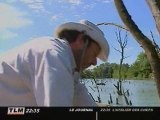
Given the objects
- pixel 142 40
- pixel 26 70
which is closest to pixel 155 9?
pixel 142 40

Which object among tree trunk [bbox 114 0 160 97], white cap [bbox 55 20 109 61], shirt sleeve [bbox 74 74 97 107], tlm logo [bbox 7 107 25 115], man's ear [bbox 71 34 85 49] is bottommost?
tlm logo [bbox 7 107 25 115]

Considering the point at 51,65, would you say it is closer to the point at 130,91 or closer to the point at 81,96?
the point at 81,96

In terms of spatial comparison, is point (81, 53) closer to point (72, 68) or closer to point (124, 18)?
point (72, 68)

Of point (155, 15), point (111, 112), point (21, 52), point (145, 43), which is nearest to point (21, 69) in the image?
point (21, 52)

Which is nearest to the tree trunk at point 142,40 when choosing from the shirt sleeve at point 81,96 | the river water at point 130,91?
the river water at point 130,91

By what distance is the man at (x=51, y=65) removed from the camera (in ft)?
2.23

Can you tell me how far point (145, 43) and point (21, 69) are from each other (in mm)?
1416

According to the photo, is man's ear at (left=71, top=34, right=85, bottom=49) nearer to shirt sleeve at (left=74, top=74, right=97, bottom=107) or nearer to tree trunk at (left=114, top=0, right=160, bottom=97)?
shirt sleeve at (left=74, top=74, right=97, bottom=107)

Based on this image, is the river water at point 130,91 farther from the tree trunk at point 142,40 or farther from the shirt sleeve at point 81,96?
the shirt sleeve at point 81,96

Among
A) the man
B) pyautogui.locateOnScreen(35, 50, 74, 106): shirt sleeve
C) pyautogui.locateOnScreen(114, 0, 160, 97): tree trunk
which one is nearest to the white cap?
A: the man

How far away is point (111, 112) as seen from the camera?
729 millimetres

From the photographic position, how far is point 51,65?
0.69m

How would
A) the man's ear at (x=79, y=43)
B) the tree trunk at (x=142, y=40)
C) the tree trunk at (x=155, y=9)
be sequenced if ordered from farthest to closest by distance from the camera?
the tree trunk at (x=142, y=40)
the tree trunk at (x=155, y=9)
the man's ear at (x=79, y=43)

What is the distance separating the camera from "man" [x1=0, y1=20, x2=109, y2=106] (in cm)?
68
